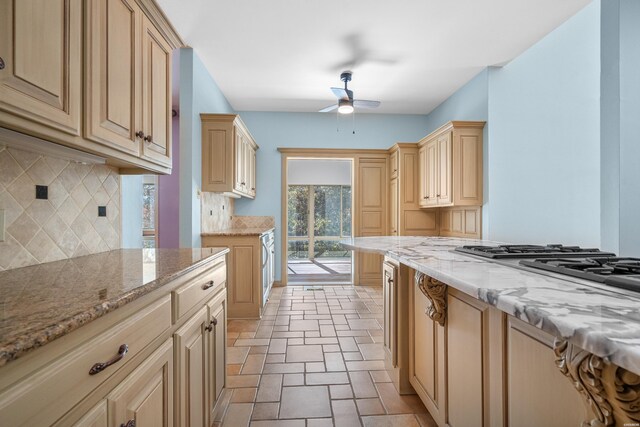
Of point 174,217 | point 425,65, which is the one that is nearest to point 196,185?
point 174,217

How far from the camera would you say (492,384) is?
111cm

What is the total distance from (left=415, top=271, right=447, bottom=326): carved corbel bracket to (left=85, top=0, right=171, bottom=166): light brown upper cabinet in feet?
5.03

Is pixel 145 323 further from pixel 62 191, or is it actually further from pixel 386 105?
pixel 386 105

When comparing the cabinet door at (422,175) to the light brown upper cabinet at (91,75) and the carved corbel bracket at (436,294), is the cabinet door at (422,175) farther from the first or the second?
the light brown upper cabinet at (91,75)

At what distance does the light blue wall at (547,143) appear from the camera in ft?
11.3

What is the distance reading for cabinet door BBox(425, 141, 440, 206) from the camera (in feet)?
14.0

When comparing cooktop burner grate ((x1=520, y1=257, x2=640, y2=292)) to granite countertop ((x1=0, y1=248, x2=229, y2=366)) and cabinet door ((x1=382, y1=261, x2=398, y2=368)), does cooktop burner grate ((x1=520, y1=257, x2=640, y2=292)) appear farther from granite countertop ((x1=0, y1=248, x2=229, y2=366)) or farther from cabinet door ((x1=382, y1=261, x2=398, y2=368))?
granite countertop ((x1=0, y1=248, x2=229, y2=366))

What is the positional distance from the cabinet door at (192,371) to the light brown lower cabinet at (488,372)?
3.64 ft

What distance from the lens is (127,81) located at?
1.47m

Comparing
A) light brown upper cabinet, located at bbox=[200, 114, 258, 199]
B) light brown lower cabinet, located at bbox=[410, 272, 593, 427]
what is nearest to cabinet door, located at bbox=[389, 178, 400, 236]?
light brown upper cabinet, located at bbox=[200, 114, 258, 199]

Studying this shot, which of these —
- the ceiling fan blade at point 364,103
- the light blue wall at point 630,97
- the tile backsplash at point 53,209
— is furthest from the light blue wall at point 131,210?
the light blue wall at point 630,97

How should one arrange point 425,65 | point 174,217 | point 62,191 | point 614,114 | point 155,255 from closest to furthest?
point 62,191, point 155,255, point 614,114, point 425,65, point 174,217

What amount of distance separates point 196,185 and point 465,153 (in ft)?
10.4

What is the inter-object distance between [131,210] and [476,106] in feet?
13.2
